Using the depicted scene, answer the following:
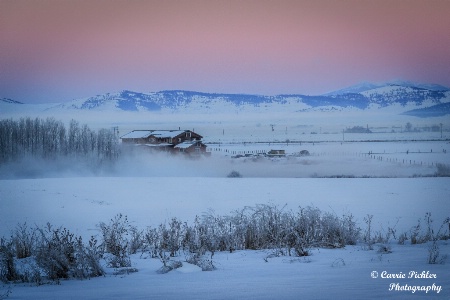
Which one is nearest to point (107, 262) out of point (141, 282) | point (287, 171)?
point (141, 282)

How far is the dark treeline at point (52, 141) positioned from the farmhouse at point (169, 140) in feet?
3.13

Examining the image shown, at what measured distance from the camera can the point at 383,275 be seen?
172 inches

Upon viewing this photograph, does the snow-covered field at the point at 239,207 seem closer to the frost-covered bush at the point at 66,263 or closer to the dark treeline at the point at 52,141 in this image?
the frost-covered bush at the point at 66,263

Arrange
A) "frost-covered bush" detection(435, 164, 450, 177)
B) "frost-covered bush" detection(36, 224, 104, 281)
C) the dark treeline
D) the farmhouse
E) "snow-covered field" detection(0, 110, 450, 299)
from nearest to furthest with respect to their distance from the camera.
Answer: "frost-covered bush" detection(36, 224, 104, 281) < "snow-covered field" detection(0, 110, 450, 299) < the dark treeline < the farmhouse < "frost-covered bush" detection(435, 164, 450, 177)

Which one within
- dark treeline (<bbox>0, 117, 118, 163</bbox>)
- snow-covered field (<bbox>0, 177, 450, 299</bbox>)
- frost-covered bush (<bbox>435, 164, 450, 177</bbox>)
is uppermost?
dark treeline (<bbox>0, 117, 118, 163</bbox>)

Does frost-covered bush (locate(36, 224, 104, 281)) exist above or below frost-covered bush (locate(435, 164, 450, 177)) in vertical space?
below

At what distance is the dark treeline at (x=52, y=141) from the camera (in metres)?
12.8

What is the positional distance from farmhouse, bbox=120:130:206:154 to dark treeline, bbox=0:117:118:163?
95cm

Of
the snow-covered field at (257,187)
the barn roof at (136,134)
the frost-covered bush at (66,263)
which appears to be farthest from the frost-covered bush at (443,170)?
the frost-covered bush at (66,263)

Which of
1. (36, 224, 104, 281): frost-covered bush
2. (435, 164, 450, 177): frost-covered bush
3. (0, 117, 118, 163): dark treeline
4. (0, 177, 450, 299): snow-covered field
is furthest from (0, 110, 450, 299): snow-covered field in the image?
(0, 117, 118, 163): dark treeline

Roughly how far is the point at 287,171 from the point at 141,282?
479 inches

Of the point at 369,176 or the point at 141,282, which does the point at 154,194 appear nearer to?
the point at 369,176

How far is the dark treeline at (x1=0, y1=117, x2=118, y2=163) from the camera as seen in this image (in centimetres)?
1283

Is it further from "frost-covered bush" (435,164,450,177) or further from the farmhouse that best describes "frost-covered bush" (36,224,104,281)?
"frost-covered bush" (435,164,450,177)
